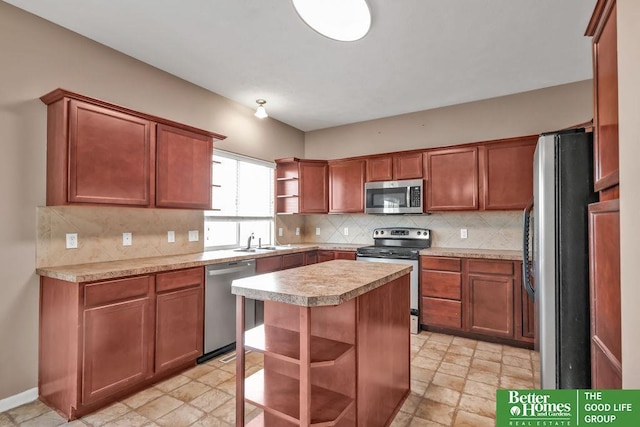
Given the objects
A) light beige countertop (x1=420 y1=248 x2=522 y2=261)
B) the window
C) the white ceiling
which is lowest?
light beige countertop (x1=420 y1=248 x2=522 y2=261)

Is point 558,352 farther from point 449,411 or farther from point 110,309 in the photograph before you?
point 110,309

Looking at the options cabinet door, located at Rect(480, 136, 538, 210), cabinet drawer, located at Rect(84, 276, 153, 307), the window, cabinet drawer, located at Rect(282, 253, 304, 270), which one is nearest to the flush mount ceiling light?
the window

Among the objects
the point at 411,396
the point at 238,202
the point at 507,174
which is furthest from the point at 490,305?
the point at 238,202

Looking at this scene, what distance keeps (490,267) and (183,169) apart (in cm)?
321

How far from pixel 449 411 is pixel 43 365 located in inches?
112

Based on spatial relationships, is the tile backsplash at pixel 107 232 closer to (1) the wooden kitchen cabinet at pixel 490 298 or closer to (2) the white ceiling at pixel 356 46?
(2) the white ceiling at pixel 356 46

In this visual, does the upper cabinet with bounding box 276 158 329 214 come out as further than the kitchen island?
Yes

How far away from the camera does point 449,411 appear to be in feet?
6.97

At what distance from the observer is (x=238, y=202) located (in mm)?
4098

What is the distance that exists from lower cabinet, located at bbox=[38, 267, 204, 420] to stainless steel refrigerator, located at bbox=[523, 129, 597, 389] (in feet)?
8.29

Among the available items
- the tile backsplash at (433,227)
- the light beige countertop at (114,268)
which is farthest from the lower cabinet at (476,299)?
the light beige countertop at (114,268)

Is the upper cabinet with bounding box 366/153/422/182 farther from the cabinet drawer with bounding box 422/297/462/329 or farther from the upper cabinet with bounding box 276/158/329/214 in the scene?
the cabinet drawer with bounding box 422/297/462/329

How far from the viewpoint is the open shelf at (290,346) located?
149cm

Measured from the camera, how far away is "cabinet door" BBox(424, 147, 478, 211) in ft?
12.0
